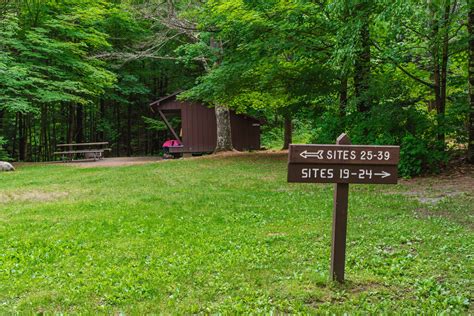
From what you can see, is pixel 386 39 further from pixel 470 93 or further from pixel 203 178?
pixel 203 178

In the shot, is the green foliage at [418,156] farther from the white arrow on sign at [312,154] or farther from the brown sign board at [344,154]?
the white arrow on sign at [312,154]

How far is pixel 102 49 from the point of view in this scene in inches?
877

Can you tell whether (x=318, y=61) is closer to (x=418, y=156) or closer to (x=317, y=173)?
(x=418, y=156)

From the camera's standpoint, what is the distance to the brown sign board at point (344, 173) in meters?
3.60

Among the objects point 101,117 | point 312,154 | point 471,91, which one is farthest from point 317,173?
point 101,117

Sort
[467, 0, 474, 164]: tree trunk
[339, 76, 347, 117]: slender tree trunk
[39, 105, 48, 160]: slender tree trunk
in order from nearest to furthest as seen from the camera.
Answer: [467, 0, 474, 164]: tree trunk < [339, 76, 347, 117]: slender tree trunk < [39, 105, 48, 160]: slender tree trunk

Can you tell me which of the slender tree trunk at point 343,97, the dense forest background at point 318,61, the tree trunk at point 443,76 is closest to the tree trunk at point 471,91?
the dense forest background at point 318,61

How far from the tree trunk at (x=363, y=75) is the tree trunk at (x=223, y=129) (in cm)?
804

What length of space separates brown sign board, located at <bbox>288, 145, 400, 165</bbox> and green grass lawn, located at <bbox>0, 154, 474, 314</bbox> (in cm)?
117

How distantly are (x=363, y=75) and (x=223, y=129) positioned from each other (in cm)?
870

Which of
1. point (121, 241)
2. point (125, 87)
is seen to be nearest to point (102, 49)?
point (125, 87)

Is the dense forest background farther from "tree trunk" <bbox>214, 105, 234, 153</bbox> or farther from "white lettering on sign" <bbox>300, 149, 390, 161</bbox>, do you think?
"white lettering on sign" <bbox>300, 149, 390, 161</bbox>

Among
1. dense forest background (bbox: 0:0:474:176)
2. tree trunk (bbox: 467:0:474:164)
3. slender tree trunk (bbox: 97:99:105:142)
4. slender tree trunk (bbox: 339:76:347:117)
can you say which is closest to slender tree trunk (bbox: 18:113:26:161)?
dense forest background (bbox: 0:0:474:176)

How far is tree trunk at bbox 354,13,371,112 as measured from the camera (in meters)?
10.7
